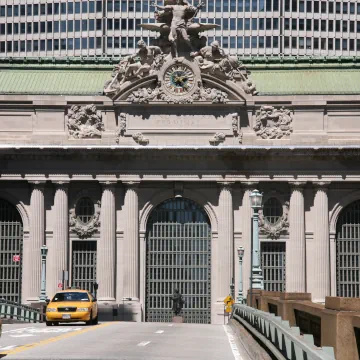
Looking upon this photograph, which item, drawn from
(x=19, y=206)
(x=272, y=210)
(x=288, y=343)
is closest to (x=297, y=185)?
(x=272, y=210)

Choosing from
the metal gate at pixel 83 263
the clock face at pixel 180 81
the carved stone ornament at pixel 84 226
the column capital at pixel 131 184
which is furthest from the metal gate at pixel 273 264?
the clock face at pixel 180 81

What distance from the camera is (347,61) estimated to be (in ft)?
306

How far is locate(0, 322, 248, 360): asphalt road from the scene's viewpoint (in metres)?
31.7

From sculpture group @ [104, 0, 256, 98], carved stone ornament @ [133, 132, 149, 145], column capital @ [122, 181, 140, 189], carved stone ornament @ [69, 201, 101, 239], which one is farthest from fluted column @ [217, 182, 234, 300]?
carved stone ornament @ [69, 201, 101, 239]

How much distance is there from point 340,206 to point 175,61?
16.6 m

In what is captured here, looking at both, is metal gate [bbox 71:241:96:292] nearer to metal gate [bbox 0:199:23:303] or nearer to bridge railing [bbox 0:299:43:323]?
metal gate [bbox 0:199:23:303]

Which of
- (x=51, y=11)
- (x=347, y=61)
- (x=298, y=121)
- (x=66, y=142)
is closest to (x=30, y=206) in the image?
(x=66, y=142)

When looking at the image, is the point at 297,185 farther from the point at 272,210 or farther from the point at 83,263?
the point at 83,263

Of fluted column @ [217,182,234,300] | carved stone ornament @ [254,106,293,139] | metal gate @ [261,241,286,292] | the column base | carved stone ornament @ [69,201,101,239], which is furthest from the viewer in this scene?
metal gate @ [261,241,286,292]

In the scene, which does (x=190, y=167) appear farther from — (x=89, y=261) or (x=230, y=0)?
(x=230, y=0)

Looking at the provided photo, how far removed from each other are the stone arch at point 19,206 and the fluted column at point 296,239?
20.0m

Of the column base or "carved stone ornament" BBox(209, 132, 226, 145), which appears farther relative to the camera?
"carved stone ornament" BBox(209, 132, 226, 145)

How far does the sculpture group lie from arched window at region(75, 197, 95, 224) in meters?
8.42

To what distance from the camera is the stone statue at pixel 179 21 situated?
289 ft
